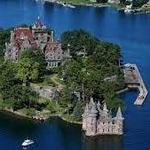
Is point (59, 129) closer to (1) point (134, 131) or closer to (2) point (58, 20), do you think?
(1) point (134, 131)

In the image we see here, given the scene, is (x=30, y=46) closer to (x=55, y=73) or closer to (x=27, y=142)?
(x=55, y=73)

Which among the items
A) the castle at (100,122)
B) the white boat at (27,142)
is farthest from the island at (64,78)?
the white boat at (27,142)

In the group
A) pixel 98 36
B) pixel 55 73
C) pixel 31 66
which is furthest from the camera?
pixel 98 36

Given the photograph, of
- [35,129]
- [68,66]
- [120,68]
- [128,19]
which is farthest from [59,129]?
[128,19]

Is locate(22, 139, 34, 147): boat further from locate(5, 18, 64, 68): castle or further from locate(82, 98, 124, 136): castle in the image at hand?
locate(5, 18, 64, 68): castle

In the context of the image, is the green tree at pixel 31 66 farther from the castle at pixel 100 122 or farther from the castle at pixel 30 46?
the castle at pixel 100 122

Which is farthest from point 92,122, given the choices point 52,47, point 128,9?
point 128,9
